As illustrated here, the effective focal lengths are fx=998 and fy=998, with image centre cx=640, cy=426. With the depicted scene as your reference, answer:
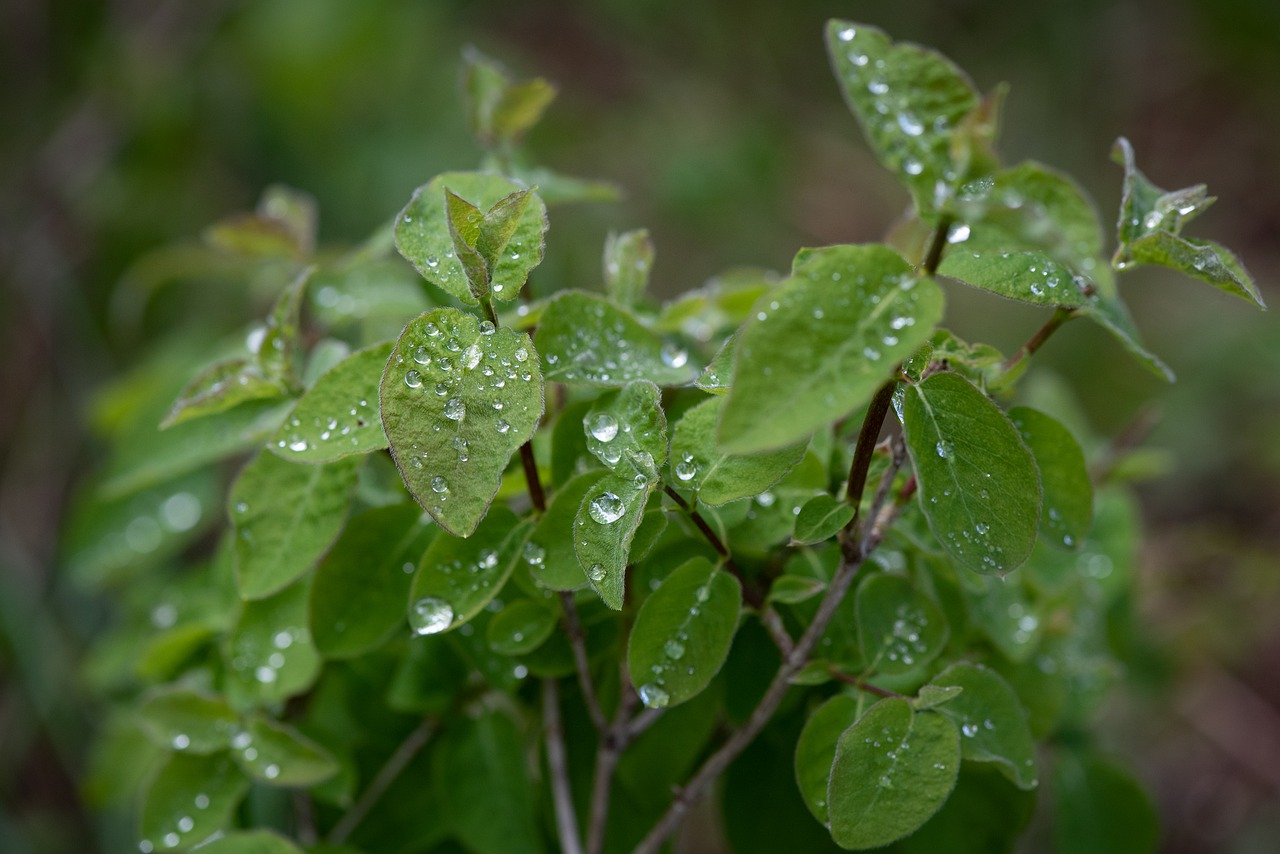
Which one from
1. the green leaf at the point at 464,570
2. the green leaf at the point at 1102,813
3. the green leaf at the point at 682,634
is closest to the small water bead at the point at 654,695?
the green leaf at the point at 682,634

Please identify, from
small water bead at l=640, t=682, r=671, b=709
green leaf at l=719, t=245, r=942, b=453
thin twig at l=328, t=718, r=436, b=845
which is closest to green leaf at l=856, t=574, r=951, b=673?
small water bead at l=640, t=682, r=671, b=709

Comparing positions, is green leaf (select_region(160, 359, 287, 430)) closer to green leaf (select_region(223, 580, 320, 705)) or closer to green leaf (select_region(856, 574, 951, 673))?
green leaf (select_region(223, 580, 320, 705))

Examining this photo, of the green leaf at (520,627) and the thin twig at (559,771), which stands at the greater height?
the green leaf at (520,627)

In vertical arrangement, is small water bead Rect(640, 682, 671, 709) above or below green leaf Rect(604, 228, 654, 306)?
below

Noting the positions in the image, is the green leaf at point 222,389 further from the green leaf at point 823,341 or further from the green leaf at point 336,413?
the green leaf at point 823,341

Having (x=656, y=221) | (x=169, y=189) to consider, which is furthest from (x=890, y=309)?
(x=656, y=221)

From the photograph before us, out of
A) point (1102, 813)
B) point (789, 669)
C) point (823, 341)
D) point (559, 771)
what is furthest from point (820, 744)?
point (1102, 813)

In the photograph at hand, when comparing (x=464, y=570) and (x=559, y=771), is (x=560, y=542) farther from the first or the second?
(x=559, y=771)
